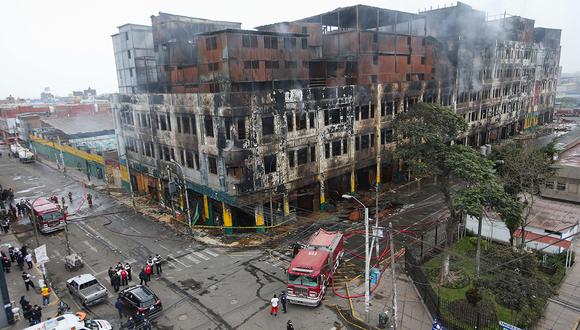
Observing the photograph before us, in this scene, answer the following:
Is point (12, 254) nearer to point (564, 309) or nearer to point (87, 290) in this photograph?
point (87, 290)

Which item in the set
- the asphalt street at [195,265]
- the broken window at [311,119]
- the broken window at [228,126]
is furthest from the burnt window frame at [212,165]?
the broken window at [311,119]

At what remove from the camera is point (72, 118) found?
96.3m

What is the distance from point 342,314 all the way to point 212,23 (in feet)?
122

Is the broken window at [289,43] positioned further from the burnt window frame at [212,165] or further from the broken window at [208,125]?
the burnt window frame at [212,165]

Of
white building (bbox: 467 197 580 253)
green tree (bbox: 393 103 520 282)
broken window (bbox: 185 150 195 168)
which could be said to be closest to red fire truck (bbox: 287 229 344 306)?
green tree (bbox: 393 103 520 282)

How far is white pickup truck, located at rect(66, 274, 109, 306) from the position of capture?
23297 mm

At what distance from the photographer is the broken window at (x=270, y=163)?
3469 cm

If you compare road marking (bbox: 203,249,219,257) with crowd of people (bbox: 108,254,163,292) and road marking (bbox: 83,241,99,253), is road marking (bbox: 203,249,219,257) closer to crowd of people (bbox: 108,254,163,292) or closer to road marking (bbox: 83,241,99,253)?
crowd of people (bbox: 108,254,163,292)

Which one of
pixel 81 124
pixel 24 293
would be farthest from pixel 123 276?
pixel 81 124

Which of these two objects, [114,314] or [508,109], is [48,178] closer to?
[114,314]

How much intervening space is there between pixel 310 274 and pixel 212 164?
17215 mm

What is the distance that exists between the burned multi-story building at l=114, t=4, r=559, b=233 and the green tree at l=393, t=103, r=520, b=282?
31.4ft

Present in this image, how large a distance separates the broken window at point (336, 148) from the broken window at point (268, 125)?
28.1ft

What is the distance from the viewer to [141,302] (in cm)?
2152
